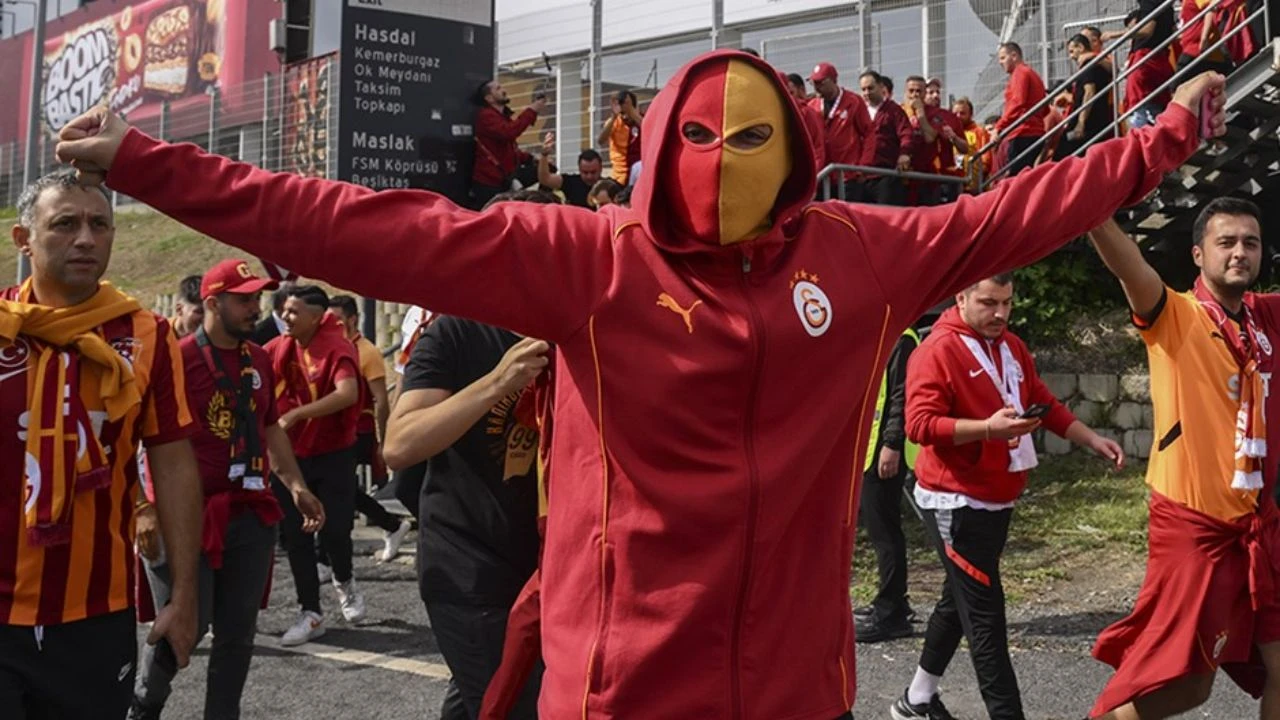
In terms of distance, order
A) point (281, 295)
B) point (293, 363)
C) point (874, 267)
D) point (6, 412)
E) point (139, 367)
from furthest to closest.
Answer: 1. point (281, 295)
2. point (293, 363)
3. point (139, 367)
4. point (6, 412)
5. point (874, 267)

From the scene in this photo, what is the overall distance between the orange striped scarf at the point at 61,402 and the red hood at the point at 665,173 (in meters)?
1.82

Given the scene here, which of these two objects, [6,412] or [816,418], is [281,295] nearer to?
[6,412]

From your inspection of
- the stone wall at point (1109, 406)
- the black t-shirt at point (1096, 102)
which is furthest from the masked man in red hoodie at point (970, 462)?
the black t-shirt at point (1096, 102)

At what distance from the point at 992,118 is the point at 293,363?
10138 mm

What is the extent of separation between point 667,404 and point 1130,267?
2.54 m

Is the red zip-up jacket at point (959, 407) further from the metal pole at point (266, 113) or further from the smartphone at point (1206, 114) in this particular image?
the metal pole at point (266, 113)

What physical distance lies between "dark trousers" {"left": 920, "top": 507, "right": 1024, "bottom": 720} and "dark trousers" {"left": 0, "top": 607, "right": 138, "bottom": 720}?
3311mm

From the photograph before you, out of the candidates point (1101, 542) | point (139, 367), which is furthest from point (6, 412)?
point (1101, 542)

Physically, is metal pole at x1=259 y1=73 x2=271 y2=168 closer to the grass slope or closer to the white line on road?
the grass slope

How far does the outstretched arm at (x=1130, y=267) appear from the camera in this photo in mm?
4043

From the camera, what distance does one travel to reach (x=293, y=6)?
41.3ft

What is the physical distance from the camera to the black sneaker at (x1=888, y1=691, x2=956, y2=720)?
5883mm

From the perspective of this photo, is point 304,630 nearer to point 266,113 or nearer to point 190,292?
point 190,292

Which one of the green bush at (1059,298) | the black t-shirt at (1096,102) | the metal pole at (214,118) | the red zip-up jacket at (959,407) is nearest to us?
the red zip-up jacket at (959,407)
